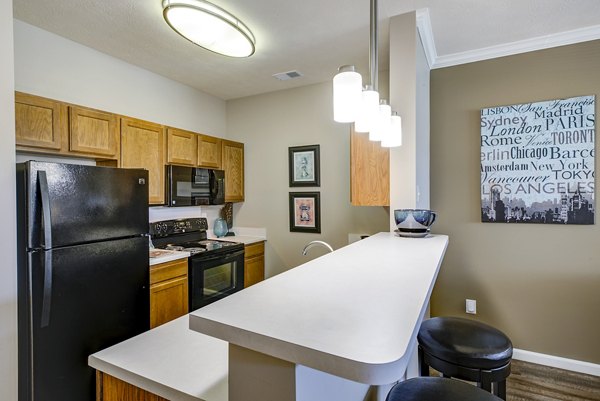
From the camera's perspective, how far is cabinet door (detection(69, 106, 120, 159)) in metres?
2.33

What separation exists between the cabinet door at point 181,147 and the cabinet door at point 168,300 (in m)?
1.18

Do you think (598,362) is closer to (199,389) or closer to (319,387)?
(319,387)

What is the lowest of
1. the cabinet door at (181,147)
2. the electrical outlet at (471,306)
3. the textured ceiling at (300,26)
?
the electrical outlet at (471,306)

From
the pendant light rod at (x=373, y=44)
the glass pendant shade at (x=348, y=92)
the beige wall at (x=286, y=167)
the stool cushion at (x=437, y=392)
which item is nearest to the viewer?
the stool cushion at (x=437, y=392)

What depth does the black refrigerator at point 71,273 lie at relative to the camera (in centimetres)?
164

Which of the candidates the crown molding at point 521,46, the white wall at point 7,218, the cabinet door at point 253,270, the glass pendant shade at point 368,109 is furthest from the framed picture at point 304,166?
the white wall at point 7,218

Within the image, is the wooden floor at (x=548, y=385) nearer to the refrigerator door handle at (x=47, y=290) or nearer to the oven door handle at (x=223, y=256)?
the oven door handle at (x=223, y=256)

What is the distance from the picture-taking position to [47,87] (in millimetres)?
2396

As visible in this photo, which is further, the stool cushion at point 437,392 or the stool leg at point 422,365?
the stool leg at point 422,365

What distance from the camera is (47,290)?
1.64 meters

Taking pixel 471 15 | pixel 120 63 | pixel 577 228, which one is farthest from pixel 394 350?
pixel 120 63

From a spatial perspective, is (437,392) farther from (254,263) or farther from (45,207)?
(254,263)

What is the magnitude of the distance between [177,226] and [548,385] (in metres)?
3.46

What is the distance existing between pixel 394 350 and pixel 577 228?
8.99 feet
